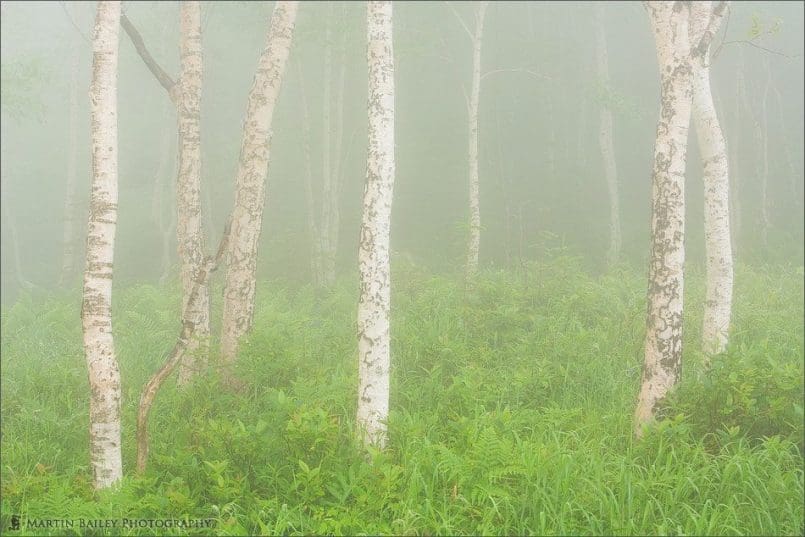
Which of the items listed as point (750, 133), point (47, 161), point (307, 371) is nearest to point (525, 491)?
point (307, 371)

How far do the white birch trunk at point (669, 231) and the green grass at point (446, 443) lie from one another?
0.26 m

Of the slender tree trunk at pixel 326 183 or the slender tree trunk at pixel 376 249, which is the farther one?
the slender tree trunk at pixel 326 183

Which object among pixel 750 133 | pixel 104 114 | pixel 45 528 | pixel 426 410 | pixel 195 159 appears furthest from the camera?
pixel 750 133

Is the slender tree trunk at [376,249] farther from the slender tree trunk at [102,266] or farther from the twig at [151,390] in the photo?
the slender tree trunk at [102,266]

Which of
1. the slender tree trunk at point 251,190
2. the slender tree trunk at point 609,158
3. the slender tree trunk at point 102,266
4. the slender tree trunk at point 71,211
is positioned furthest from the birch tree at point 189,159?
the slender tree trunk at point 609,158

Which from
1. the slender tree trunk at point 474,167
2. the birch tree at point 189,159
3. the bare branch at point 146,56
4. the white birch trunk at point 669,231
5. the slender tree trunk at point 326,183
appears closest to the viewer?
the white birch trunk at point 669,231

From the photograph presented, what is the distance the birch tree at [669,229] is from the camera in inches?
234

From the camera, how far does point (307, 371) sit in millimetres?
7703

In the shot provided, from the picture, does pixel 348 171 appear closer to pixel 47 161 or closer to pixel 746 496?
pixel 47 161

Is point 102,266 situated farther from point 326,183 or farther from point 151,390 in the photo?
point 326,183

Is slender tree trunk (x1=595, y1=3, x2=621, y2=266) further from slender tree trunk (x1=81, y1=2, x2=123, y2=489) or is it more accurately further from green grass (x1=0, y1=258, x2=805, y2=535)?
slender tree trunk (x1=81, y1=2, x2=123, y2=489)

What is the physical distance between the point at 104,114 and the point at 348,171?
25.2 m

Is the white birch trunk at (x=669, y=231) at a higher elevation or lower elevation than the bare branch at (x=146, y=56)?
lower

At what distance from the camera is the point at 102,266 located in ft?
17.1
